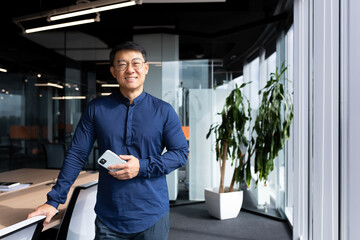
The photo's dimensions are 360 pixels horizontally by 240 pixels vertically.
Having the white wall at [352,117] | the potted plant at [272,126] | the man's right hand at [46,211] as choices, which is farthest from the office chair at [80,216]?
the potted plant at [272,126]

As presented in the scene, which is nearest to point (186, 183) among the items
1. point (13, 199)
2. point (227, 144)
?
point (227, 144)

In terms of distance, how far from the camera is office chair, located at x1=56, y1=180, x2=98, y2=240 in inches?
64.2

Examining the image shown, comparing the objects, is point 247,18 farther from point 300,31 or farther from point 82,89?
point 82,89

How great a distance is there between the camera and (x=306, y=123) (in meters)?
2.60

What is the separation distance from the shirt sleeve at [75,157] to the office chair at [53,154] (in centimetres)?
288

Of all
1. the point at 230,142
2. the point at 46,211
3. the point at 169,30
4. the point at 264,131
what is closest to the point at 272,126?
the point at 264,131

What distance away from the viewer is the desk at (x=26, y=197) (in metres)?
1.76

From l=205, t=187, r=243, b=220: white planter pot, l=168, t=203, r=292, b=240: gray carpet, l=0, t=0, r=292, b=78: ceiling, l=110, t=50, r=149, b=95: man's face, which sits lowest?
l=168, t=203, r=292, b=240: gray carpet

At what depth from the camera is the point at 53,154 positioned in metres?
4.20

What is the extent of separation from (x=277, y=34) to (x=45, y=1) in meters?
3.79

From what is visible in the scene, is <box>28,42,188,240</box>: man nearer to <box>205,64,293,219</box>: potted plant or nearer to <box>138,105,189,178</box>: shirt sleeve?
<box>138,105,189,178</box>: shirt sleeve

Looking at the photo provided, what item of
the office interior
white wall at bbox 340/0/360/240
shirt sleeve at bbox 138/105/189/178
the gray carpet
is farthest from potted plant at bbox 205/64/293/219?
shirt sleeve at bbox 138/105/189/178

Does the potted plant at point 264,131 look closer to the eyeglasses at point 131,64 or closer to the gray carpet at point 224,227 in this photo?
the gray carpet at point 224,227

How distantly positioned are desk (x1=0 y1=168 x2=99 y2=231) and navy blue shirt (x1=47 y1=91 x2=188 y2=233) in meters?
0.47
